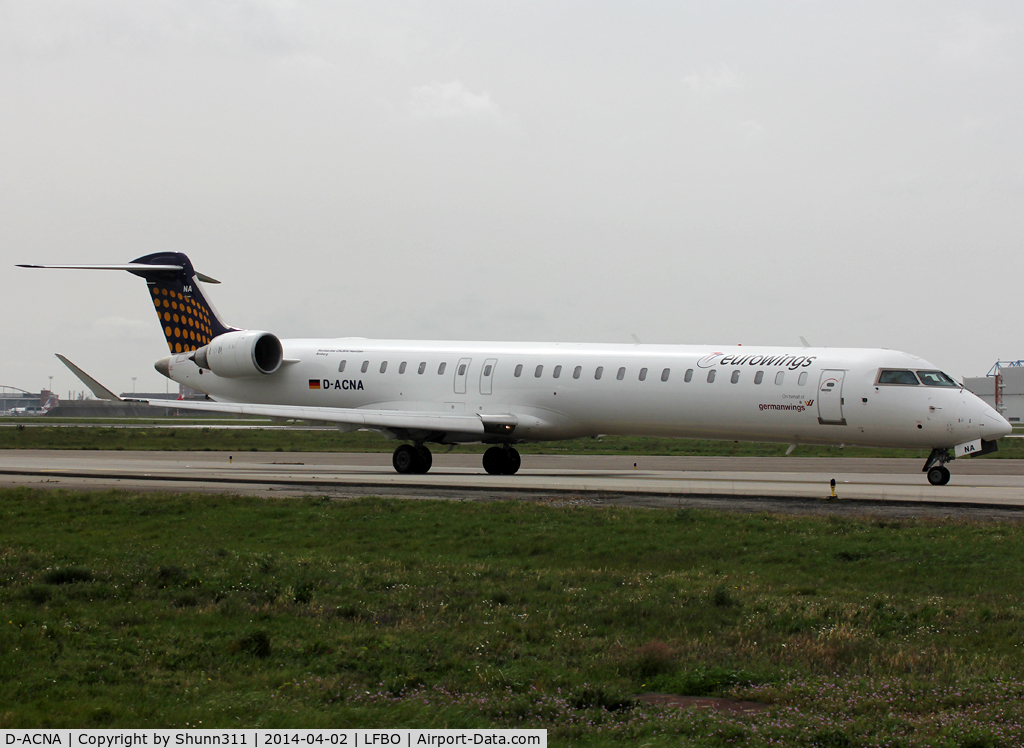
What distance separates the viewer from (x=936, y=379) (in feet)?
83.5

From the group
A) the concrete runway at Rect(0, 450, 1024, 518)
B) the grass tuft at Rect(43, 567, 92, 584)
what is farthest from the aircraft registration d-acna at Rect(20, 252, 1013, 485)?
the grass tuft at Rect(43, 567, 92, 584)

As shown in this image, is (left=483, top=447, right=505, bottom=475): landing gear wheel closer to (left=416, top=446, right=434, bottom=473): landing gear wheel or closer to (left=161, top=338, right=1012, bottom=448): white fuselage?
(left=161, top=338, right=1012, bottom=448): white fuselage

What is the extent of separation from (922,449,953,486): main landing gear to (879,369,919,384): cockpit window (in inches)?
77.5

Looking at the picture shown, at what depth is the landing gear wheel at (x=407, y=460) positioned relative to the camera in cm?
3050

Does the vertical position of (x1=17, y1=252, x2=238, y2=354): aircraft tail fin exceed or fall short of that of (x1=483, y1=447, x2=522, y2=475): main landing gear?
it exceeds it

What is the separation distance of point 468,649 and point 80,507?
12636 mm

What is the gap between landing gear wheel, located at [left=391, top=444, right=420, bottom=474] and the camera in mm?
30500

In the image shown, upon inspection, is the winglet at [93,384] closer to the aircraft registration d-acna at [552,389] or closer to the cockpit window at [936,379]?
the aircraft registration d-acna at [552,389]

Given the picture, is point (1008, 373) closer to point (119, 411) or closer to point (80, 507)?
point (119, 411)

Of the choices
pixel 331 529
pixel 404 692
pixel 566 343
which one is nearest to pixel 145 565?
pixel 331 529

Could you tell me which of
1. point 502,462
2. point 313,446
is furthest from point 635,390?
point 313,446

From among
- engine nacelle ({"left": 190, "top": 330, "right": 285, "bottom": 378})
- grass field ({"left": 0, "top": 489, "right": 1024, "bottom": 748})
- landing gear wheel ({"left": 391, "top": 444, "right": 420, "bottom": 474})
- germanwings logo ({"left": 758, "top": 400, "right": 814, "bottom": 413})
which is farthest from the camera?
engine nacelle ({"left": 190, "top": 330, "right": 285, "bottom": 378})

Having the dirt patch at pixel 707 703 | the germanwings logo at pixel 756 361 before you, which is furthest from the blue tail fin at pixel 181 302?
the dirt patch at pixel 707 703

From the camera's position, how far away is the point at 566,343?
31.4m
